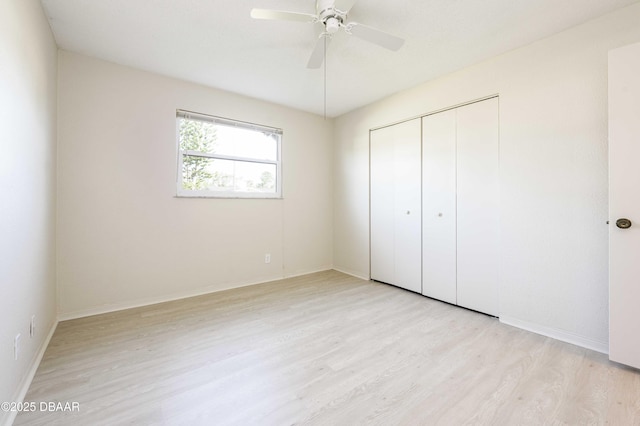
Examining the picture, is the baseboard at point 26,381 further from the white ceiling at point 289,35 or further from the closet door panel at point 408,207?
the closet door panel at point 408,207

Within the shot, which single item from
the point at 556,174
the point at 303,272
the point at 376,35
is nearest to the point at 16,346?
the point at 376,35

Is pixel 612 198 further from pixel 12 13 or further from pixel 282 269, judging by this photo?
pixel 12 13

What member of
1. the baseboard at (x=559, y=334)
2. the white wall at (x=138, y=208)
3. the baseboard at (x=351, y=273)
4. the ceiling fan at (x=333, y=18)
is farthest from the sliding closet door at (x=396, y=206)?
the ceiling fan at (x=333, y=18)

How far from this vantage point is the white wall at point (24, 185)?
1303 millimetres

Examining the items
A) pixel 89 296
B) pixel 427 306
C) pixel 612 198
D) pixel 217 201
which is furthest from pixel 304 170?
pixel 612 198

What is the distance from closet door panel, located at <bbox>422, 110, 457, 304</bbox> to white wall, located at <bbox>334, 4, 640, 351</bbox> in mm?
396

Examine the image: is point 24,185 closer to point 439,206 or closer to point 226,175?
point 226,175

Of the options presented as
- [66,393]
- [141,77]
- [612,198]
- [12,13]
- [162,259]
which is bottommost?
[66,393]

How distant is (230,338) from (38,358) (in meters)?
1.24

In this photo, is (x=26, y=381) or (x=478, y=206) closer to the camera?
(x=26, y=381)

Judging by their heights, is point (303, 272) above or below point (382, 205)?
below

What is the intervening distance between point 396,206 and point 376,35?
2.09 meters

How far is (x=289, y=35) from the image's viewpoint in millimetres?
2184

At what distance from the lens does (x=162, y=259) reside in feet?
9.64
